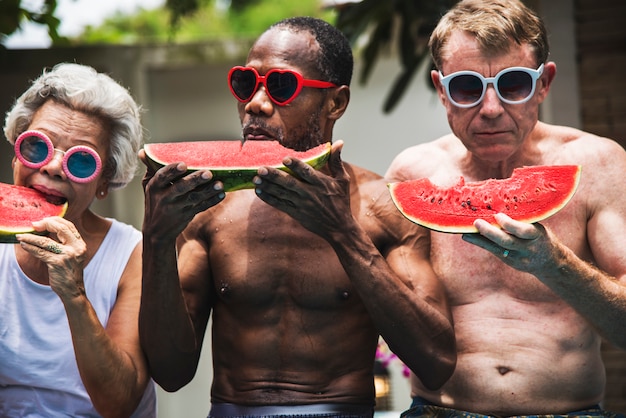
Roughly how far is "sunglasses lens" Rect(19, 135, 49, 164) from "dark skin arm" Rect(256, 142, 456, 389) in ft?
3.19

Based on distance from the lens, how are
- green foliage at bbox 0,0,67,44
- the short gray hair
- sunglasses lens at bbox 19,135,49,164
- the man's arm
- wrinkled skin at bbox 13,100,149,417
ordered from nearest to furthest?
the man's arm, wrinkled skin at bbox 13,100,149,417, sunglasses lens at bbox 19,135,49,164, the short gray hair, green foliage at bbox 0,0,67,44

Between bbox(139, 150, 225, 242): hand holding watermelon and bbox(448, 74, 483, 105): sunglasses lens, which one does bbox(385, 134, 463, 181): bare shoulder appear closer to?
bbox(448, 74, 483, 105): sunglasses lens

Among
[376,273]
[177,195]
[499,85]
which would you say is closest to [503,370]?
[376,273]

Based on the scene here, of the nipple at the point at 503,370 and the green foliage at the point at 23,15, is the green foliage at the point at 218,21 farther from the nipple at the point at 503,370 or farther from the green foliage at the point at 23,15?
the nipple at the point at 503,370

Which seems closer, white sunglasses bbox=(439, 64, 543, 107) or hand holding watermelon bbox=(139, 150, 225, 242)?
hand holding watermelon bbox=(139, 150, 225, 242)

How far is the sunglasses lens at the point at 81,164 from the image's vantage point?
3506 mm

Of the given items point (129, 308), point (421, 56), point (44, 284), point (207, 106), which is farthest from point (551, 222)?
point (207, 106)

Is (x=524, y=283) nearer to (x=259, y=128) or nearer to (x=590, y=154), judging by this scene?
(x=590, y=154)

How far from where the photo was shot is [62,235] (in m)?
3.26

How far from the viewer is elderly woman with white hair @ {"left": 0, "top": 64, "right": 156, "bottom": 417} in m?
3.30

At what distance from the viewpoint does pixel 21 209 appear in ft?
11.2

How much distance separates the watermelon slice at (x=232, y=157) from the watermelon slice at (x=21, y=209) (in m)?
0.50

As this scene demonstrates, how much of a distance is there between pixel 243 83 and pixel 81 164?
0.68 metres

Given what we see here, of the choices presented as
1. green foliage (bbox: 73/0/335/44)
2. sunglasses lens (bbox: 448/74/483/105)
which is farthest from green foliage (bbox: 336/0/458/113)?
green foliage (bbox: 73/0/335/44)
